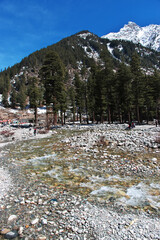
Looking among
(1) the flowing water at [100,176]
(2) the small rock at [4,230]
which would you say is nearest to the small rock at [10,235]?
(2) the small rock at [4,230]

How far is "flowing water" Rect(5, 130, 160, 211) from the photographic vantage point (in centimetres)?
562

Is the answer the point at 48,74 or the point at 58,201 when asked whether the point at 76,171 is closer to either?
the point at 58,201

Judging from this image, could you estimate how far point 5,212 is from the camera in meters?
4.67

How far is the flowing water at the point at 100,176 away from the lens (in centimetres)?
562

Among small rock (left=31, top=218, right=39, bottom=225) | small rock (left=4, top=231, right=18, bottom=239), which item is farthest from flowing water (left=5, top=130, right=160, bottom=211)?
small rock (left=4, top=231, right=18, bottom=239)

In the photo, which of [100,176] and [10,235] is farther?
[100,176]

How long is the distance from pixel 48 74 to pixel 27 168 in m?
27.2

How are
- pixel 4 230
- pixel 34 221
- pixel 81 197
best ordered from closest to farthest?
1. pixel 4 230
2. pixel 34 221
3. pixel 81 197

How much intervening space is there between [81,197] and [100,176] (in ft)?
7.34

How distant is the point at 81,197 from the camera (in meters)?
5.59

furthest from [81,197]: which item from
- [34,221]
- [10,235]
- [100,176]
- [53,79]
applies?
[53,79]

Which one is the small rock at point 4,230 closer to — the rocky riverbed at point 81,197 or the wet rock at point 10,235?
the rocky riverbed at point 81,197

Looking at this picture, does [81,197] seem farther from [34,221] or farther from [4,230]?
[4,230]

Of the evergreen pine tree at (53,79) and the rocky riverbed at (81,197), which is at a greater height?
the evergreen pine tree at (53,79)
